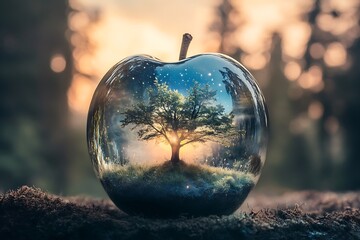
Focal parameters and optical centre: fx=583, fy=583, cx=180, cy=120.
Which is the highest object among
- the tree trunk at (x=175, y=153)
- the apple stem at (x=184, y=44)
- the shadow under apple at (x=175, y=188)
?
the apple stem at (x=184, y=44)

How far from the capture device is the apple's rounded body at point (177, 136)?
3.75 meters

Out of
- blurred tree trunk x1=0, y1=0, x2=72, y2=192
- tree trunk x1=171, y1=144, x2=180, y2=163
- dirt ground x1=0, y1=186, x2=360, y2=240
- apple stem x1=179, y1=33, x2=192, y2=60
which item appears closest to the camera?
dirt ground x1=0, y1=186, x2=360, y2=240

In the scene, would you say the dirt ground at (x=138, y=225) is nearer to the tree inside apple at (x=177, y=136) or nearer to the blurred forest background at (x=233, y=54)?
the tree inside apple at (x=177, y=136)

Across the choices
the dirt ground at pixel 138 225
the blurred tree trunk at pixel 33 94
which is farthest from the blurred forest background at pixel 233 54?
the dirt ground at pixel 138 225

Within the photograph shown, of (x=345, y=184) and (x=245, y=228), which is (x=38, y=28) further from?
(x=245, y=228)

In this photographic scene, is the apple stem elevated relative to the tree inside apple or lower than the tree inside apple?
elevated

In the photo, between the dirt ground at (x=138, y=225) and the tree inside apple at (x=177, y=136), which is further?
the tree inside apple at (x=177, y=136)

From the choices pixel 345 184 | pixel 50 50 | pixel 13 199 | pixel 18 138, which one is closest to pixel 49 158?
pixel 18 138

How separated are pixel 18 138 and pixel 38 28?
4.72m

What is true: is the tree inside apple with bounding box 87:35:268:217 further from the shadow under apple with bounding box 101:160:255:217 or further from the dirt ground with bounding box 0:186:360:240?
the dirt ground with bounding box 0:186:360:240

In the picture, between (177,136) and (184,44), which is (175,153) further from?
(184,44)

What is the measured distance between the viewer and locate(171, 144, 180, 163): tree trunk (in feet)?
12.3

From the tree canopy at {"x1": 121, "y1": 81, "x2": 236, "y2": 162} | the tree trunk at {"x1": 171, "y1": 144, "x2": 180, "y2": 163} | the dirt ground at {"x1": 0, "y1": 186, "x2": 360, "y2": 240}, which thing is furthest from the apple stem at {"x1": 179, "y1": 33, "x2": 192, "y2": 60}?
the dirt ground at {"x1": 0, "y1": 186, "x2": 360, "y2": 240}

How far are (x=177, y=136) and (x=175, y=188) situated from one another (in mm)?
349
